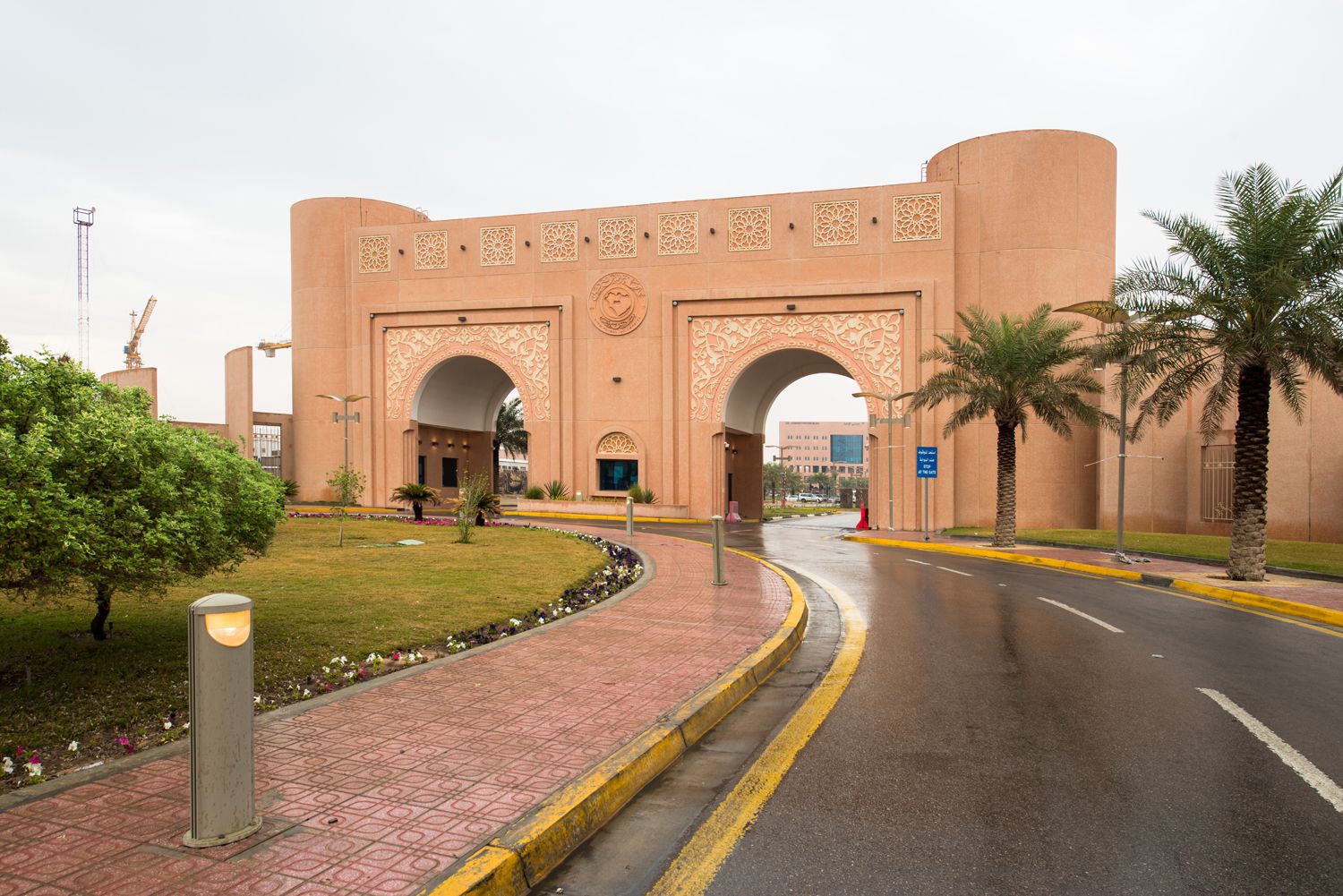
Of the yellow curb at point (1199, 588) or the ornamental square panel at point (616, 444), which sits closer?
the yellow curb at point (1199, 588)

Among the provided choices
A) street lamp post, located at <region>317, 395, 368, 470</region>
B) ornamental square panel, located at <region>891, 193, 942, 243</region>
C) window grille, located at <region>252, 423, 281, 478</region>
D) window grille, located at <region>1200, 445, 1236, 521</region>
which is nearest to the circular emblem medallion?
ornamental square panel, located at <region>891, 193, 942, 243</region>

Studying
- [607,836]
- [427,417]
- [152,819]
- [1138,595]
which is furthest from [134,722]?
[427,417]

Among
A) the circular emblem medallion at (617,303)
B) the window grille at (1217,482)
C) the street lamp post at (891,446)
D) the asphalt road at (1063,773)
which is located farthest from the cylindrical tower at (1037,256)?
the asphalt road at (1063,773)

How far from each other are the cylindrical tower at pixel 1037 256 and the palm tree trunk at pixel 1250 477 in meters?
16.5

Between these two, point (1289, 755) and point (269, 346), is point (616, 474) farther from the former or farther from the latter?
point (269, 346)

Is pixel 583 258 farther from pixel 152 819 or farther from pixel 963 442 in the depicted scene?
pixel 152 819

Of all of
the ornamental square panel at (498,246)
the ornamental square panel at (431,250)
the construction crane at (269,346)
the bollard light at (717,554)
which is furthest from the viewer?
the construction crane at (269,346)

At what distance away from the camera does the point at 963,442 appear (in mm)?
32000

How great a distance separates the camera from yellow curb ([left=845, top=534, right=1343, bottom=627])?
1077 centimetres

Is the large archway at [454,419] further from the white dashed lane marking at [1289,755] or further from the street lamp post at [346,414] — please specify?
the white dashed lane marking at [1289,755]

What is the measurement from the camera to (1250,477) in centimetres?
1475

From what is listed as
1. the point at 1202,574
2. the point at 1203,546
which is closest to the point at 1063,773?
the point at 1202,574

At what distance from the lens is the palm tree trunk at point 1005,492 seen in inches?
880

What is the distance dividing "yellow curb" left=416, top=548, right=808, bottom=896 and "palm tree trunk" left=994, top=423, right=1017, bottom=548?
18123 millimetres
